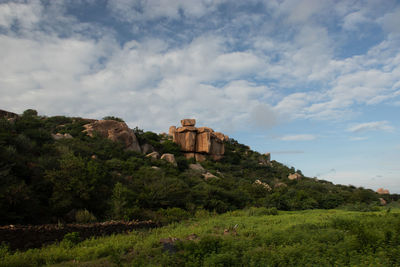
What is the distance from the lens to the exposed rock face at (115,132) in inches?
1385

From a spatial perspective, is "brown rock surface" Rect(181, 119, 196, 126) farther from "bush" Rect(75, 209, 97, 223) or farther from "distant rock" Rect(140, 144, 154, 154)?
"bush" Rect(75, 209, 97, 223)

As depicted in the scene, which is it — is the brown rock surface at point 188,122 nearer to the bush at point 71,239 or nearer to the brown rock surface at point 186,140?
the brown rock surface at point 186,140

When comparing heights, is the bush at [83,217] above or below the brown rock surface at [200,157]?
below

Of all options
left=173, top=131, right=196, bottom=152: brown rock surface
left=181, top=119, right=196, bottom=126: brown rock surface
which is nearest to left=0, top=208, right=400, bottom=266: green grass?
left=173, top=131, right=196, bottom=152: brown rock surface

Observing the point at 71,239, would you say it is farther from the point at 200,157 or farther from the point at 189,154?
the point at 200,157

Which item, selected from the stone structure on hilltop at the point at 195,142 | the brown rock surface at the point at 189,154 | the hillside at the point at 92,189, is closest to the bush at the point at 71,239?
the hillside at the point at 92,189

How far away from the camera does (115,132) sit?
119ft

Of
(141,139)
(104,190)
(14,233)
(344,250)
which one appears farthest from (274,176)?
(14,233)

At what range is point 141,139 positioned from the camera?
135 feet

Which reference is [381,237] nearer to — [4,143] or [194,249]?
[194,249]

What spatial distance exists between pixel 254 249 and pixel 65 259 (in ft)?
20.2

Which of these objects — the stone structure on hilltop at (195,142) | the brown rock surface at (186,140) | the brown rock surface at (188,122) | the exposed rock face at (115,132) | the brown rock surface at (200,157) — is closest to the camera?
the exposed rock face at (115,132)

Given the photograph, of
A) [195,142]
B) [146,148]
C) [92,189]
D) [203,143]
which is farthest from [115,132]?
[92,189]

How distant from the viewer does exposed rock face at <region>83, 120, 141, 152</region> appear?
35.2 m
